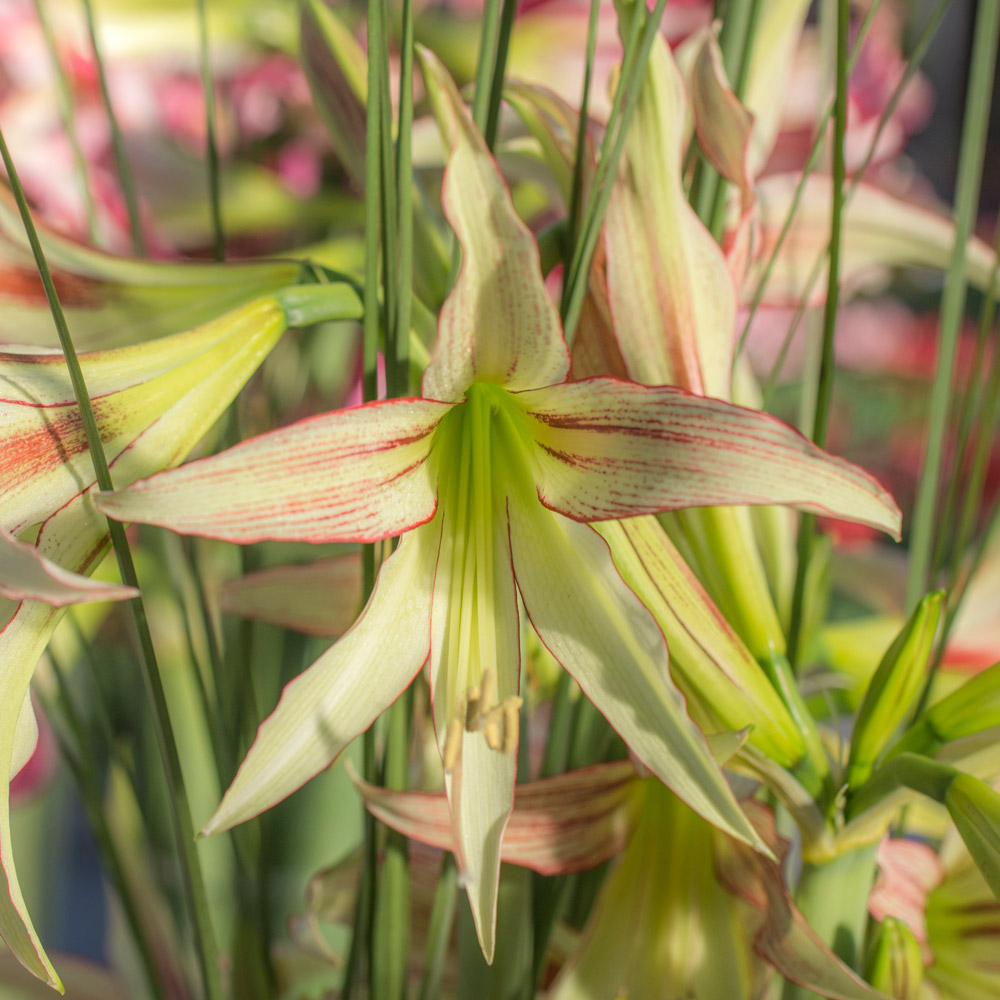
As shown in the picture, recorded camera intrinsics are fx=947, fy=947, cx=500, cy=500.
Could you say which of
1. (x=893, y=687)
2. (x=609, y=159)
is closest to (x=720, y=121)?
(x=609, y=159)

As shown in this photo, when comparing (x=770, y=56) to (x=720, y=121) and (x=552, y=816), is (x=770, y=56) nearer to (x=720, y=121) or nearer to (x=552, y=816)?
(x=720, y=121)

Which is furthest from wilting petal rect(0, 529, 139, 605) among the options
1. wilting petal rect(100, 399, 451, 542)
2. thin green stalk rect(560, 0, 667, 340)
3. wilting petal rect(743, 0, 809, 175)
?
wilting petal rect(743, 0, 809, 175)

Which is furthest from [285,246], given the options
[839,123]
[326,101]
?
[839,123]

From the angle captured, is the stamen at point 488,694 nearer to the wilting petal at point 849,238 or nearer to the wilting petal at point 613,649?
the wilting petal at point 613,649

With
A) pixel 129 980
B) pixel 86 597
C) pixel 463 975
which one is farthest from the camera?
pixel 129 980

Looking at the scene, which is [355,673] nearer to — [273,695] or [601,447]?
[601,447]

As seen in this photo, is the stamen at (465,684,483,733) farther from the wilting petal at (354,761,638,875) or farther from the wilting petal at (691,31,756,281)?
the wilting petal at (691,31,756,281)
